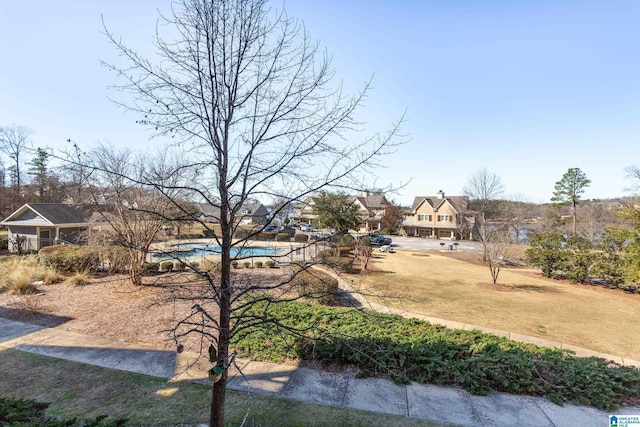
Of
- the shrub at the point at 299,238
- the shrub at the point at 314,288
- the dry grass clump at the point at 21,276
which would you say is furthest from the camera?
the shrub at the point at 299,238

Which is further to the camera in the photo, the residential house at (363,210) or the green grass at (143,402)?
the green grass at (143,402)

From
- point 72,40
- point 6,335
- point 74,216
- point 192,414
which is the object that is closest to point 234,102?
point 72,40

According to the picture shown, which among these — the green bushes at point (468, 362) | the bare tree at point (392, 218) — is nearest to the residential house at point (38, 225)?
the green bushes at point (468, 362)

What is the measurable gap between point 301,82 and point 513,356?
6300 mm

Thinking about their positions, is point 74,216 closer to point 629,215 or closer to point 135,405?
point 135,405

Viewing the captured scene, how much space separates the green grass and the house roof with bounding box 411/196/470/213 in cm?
4296

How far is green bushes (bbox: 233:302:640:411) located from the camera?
490 cm

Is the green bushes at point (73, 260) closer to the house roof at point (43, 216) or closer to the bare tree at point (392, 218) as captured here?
the house roof at point (43, 216)

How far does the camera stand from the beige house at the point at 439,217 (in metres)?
42.0

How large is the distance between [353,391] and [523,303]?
10.7 metres

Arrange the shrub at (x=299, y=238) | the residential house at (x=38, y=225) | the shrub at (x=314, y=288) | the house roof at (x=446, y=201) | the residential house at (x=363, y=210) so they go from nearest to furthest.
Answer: the shrub at (x=314, y=288) → the residential house at (x=363, y=210) → the residential house at (x=38, y=225) → the shrub at (x=299, y=238) → the house roof at (x=446, y=201)

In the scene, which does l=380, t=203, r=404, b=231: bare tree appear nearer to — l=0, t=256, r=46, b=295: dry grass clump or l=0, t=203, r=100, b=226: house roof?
l=0, t=203, r=100, b=226: house roof

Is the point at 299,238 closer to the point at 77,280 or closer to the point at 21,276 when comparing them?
the point at 77,280

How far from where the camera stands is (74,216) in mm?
22625
